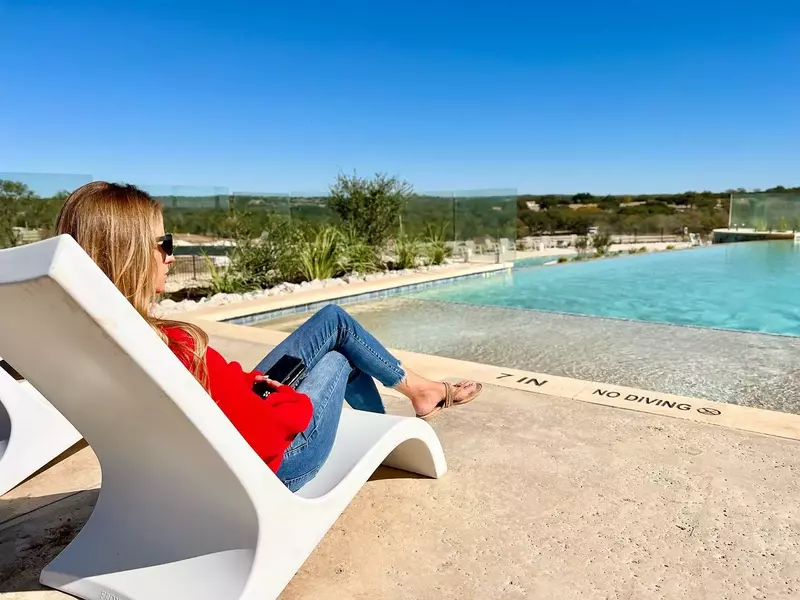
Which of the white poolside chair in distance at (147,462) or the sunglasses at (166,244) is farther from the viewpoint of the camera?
the sunglasses at (166,244)

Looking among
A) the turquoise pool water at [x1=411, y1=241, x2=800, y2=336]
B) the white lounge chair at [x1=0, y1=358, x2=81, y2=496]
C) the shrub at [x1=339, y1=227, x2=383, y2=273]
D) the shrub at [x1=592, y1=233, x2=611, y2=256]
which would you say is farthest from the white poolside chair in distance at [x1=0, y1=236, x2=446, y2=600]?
the shrub at [x1=592, y1=233, x2=611, y2=256]

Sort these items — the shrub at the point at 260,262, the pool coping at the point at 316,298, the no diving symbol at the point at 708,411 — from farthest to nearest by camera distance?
the shrub at the point at 260,262 → the pool coping at the point at 316,298 → the no diving symbol at the point at 708,411

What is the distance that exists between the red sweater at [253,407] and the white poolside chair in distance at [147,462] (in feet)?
0.42

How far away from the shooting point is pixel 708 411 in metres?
3.04

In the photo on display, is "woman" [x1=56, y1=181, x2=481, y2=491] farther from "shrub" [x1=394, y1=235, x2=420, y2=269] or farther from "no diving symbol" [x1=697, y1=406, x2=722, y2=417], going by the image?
"shrub" [x1=394, y1=235, x2=420, y2=269]

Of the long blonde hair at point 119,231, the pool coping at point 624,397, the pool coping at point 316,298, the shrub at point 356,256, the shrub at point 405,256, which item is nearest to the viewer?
the long blonde hair at point 119,231

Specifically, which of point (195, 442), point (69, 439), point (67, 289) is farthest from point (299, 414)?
point (69, 439)

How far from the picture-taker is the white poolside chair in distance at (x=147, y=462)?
1.01 meters

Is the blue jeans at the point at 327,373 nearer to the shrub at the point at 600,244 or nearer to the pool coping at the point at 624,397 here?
the pool coping at the point at 624,397

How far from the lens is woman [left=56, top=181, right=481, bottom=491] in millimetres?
1260

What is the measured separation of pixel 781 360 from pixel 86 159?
114 ft

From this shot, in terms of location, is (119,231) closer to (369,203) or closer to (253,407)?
(253,407)

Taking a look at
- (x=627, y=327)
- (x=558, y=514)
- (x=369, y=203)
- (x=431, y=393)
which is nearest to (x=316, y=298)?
(x=627, y=327)

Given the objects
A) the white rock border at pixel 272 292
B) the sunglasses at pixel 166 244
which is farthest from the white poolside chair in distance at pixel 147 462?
the white rock border at pixel 272 292
